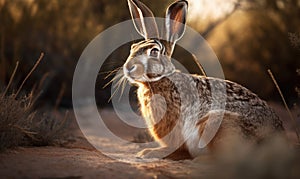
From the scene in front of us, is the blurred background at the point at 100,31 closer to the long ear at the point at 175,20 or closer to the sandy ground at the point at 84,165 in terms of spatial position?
the long ear at the point at 175,20

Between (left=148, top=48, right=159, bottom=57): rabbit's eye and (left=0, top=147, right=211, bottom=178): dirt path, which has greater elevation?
(left=148, top=48, right=159, bottom=57): rabbit's eye

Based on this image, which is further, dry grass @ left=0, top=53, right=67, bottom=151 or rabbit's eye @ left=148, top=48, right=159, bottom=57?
rabbit's eye @ left=148, top=48, right=159, bottom=57

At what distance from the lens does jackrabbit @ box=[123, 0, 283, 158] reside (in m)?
4.80

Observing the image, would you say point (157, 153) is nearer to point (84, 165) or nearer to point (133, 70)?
point (133, 70)

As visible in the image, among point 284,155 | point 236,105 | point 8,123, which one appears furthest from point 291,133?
point 284,155

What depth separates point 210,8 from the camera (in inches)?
393

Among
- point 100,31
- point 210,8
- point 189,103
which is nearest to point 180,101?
point 189,103

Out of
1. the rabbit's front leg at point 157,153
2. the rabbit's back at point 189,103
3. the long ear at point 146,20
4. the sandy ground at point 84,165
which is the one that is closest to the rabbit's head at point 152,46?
the long ear at point 146,20

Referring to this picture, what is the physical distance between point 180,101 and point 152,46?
66cm

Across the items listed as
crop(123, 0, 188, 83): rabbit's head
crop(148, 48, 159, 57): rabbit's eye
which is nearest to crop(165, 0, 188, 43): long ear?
crop(123, 0, 188, 83): rabbit's head

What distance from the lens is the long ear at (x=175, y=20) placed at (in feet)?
16.8

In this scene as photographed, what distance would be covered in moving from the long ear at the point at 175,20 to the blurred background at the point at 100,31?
9.90 ft

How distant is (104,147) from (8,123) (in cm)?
176

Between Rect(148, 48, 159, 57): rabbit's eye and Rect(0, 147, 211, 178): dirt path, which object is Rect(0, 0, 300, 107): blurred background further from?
Rect(0, 147, 211, 178): dirt path
